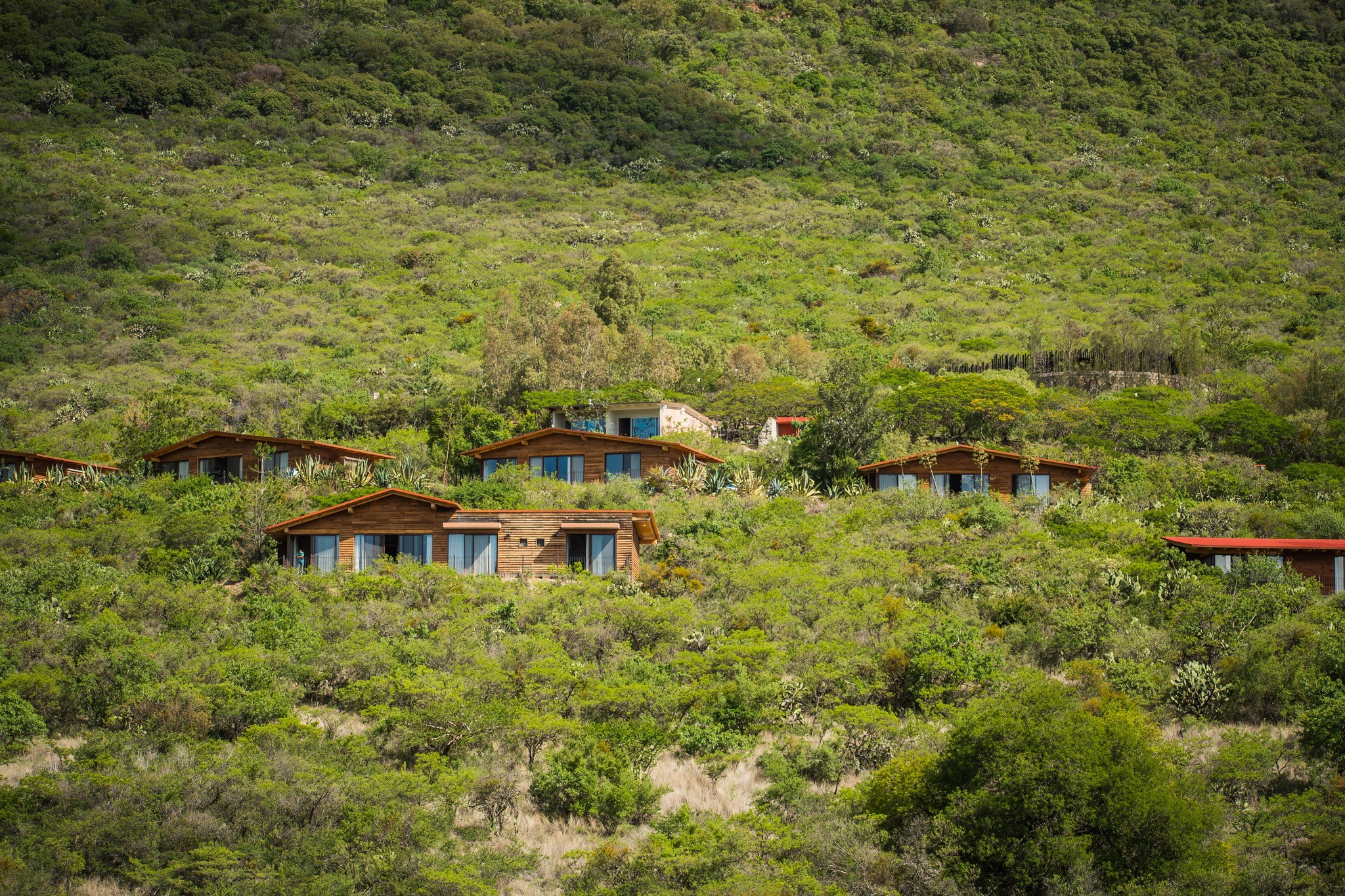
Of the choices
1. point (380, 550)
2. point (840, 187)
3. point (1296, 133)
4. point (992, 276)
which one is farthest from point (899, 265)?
point (1296, 133)

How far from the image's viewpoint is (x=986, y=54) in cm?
16450

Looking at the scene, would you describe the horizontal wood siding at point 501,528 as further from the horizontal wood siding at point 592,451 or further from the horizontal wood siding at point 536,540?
the horizontal wood siding at point 592,451

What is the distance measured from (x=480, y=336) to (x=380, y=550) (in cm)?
3616

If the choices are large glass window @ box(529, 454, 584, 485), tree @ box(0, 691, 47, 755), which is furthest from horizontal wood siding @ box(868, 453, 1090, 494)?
tree @ box(0, 691, 47, 755)

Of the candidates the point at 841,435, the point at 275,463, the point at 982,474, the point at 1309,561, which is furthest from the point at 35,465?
the point at 1309,561

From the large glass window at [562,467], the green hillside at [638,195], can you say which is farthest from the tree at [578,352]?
the large glass window at [562,467]

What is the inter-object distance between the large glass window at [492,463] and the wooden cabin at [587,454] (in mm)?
73

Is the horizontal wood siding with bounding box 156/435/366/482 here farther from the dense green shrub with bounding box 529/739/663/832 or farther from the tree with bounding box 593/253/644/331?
the dense green shrub with bounding box 529/739/663/832

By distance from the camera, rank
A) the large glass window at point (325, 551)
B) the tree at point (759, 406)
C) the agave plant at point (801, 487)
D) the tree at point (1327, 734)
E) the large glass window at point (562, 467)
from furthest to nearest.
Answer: the tree at point (759, 406) → the large glass window at point (562, 467) → the agave plant at point (801, 487) → the large glass window at point (325, 551) → the tree at point (1327, 734)

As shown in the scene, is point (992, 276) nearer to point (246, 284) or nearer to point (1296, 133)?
point (246, 284)

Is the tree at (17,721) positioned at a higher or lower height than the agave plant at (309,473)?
lower

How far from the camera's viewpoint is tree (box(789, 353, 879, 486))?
4156cm

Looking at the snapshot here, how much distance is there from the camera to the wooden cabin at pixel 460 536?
32.7m

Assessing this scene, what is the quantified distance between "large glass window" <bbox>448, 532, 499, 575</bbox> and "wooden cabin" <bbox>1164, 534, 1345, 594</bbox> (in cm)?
1981
